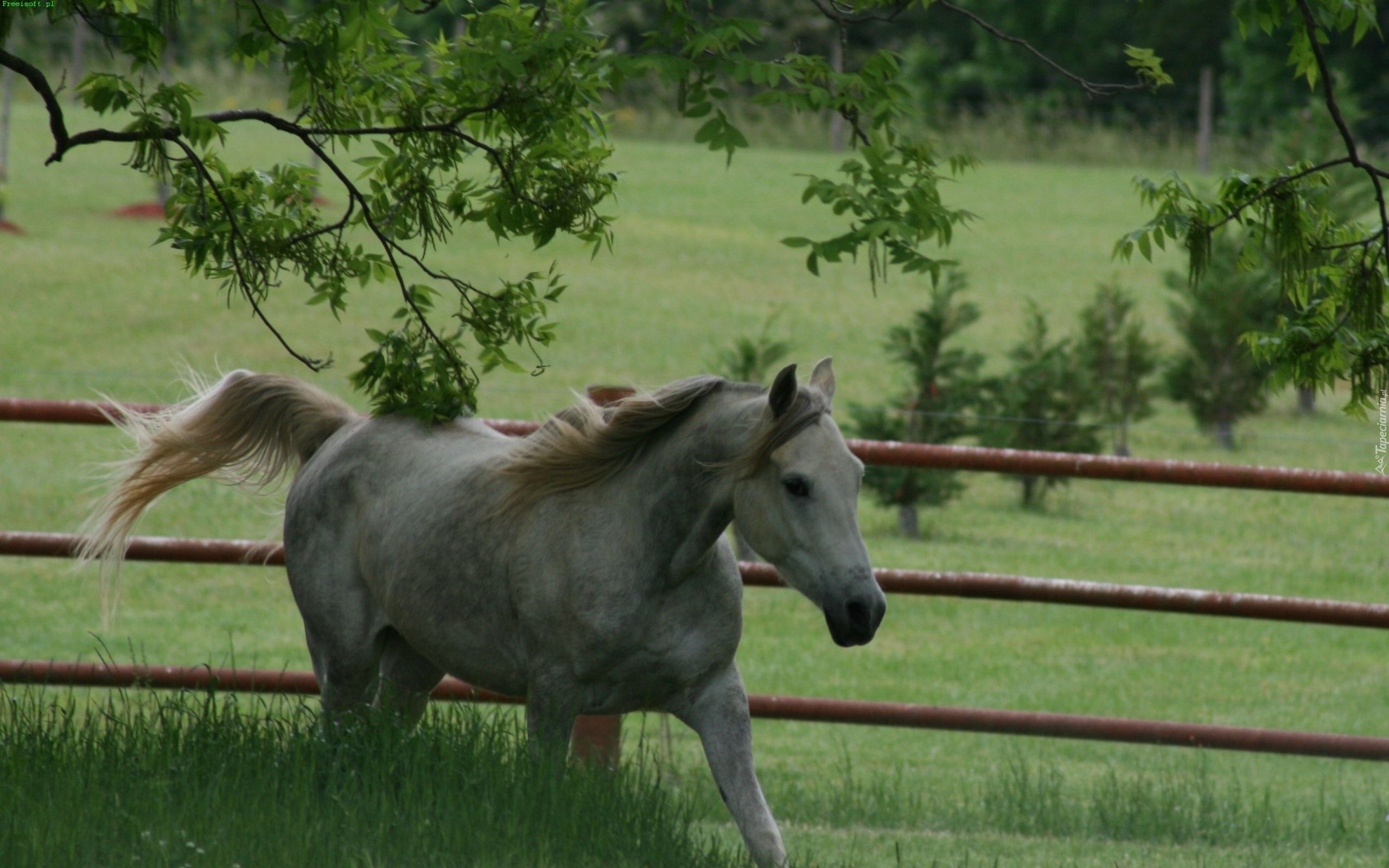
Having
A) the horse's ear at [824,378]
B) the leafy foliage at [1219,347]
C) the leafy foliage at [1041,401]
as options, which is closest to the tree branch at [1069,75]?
the horse's ear at [824,378]

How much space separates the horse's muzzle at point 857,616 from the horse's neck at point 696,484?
1.43ft

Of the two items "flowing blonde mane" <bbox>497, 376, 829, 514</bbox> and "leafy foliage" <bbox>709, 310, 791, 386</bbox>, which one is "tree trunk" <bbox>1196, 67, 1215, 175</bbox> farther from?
"flowing blonde mane" <bbox>497, 376, 829, 514</bbox>

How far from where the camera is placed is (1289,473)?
5426 mm

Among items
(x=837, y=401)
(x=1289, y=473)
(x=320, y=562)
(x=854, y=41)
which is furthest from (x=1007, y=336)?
(x=854, y=41)

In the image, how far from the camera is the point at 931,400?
12539mm

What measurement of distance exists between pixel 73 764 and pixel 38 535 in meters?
1.93

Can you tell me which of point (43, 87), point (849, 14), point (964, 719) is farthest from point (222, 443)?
point (964, 719)

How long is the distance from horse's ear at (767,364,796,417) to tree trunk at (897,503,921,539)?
935 cm

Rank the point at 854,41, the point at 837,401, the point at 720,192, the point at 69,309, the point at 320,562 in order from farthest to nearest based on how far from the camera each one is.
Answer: the point at 854,41 → the point at 720,192 → the point at 69,309 → the point at 837,401 → the point at 320,562

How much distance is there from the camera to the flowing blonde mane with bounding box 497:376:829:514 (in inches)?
165

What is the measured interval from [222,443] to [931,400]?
26.7 feet

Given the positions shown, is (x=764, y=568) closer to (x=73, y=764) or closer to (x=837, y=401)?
(x=73, y=764)

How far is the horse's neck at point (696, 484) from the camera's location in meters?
3.99

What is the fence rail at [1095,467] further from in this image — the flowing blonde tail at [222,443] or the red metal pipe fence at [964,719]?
the red metal pipe fence at [964,719]
